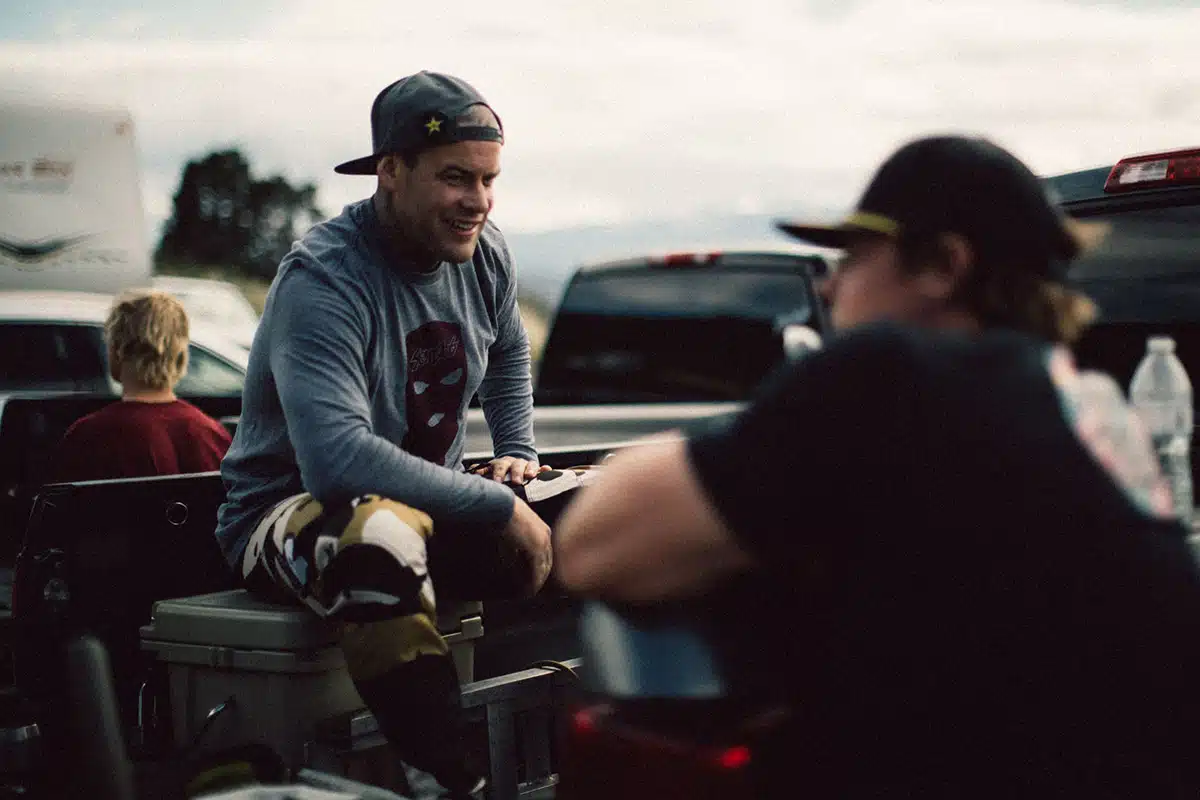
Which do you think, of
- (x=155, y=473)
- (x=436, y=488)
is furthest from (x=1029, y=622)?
(x=155, y=473)

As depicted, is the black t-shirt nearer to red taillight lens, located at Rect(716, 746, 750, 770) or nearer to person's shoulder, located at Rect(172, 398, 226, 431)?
red taillight lens, located at Rect(716, 746, 750, 770)

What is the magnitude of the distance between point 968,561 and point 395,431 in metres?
2.01

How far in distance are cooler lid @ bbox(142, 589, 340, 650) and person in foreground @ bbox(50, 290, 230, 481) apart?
1437 mm

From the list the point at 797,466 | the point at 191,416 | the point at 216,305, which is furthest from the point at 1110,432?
the point at 216,305

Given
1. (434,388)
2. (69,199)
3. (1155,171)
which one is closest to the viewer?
(434,388)

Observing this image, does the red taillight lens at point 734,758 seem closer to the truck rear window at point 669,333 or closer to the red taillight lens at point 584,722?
the red taillight lens at point 584,722

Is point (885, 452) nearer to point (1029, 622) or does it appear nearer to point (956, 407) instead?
point (956, 407)

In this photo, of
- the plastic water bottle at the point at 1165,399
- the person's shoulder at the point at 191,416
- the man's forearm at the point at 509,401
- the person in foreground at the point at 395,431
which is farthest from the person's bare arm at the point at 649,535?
the person's shoulder at the point at 191,416

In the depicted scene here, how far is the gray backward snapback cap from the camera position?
3367 millimetres

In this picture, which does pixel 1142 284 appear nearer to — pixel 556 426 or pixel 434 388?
pixel 434 388

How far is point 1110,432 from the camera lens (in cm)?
168

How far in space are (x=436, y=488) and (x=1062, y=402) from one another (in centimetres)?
168

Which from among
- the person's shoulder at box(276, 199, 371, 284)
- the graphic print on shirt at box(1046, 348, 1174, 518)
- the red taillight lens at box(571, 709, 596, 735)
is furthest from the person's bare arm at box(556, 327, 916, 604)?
the person's shoulder at box(276, 199, 371, 284)

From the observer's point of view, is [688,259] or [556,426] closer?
[556,426]
